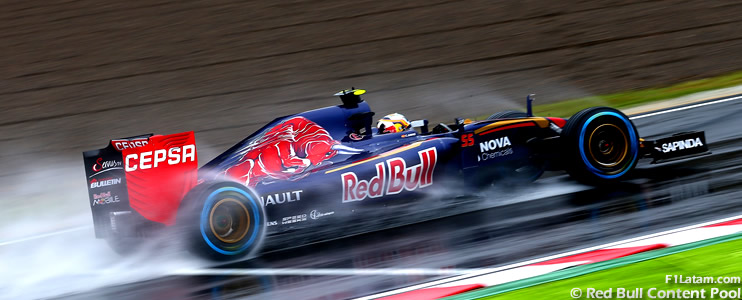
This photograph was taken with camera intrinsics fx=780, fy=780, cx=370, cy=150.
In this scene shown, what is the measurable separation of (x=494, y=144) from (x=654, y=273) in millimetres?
3184

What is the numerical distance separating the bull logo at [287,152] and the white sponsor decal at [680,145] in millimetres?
3409

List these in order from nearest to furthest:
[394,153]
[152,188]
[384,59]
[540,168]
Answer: [152,188]
[394,153]
[540,168]
[384,59]

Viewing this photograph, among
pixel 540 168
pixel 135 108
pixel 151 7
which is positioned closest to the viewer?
pixel 540 168

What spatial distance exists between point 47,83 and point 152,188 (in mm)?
10186

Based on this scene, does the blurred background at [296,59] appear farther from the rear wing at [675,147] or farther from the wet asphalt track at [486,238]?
the wet asphalt track at [486,238]

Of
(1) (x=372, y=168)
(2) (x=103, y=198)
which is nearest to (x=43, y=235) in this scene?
(2) (x=103, y=198)

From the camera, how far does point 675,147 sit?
8570mm

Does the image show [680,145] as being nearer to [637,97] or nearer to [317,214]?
[317,214]

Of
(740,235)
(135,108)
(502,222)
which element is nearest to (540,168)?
(502,222)

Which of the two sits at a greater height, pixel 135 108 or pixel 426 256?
pixel 135 108

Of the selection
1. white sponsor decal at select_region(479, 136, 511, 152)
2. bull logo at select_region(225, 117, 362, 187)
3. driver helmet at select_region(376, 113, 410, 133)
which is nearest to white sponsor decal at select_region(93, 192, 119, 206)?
bull logo at select_region(225, 117, 362, 187)

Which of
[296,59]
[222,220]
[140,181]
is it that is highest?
[296,59]

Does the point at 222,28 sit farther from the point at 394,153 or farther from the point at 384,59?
the point at 394,153

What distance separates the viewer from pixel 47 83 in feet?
52.5
